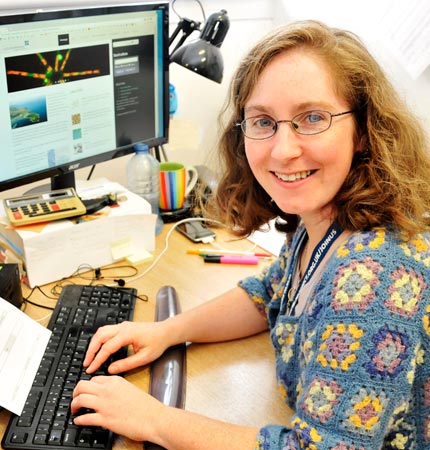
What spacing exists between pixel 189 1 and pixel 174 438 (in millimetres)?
1309

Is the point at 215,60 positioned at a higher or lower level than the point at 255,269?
higher

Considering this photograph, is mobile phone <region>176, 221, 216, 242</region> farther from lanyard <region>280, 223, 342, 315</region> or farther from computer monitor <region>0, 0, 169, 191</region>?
lanyard <region>280, 223, 342, 315</region>

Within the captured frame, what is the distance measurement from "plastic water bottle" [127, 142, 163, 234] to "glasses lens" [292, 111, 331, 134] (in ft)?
2.21

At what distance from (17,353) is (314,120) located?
0.59 metres

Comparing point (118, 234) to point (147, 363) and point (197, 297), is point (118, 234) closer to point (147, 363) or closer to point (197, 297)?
point (197, 297)

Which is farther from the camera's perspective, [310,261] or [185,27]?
[185,27]

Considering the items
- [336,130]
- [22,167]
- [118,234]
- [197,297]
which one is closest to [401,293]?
[336,130]

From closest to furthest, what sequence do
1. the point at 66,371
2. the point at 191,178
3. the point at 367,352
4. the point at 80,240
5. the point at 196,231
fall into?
the point at 367,352 → the point at 66,371 → the point at 80,240 → the point at 196,231 → the point at 191,178

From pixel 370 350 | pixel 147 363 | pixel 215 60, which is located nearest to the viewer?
pixel 370 350

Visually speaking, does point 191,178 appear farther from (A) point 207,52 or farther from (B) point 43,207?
(B) point 43,207

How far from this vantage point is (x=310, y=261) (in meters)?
0.95

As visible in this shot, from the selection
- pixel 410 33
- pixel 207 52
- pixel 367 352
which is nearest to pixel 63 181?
pixel 207 52

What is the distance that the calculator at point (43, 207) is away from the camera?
4.05ft

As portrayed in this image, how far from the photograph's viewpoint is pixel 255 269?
1337 mm
